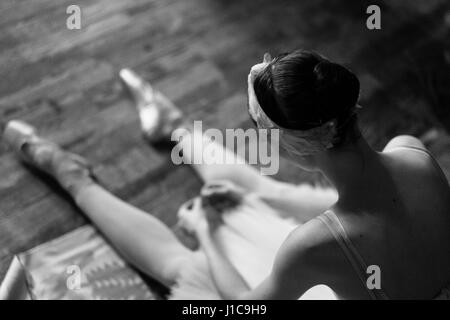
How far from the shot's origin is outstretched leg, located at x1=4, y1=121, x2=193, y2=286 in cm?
132

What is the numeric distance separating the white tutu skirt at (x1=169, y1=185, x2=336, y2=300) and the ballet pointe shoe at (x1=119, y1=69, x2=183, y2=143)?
357 mm

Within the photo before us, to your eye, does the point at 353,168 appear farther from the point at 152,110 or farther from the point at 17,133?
the point at 17,133

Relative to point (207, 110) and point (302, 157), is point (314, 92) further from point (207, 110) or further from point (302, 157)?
point (207, 110)

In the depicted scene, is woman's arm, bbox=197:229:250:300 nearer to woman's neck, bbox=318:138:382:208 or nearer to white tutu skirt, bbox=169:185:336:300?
white tutu skirt, bbox=169:185:336:300

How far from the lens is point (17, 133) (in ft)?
5.15

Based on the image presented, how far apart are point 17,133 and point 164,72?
532mm

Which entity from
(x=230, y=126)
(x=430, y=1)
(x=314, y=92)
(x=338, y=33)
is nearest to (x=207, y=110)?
(x=230, y=126)

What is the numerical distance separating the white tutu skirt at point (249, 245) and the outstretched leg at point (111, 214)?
0.14ft

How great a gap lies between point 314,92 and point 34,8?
1.36m

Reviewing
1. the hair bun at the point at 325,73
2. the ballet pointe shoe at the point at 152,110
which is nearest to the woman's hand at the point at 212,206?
the ballet pointe shoe at the point at 152,110

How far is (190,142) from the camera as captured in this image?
1.61 meters

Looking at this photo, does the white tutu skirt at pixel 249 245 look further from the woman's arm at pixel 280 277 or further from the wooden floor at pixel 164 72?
the wooden floor at pixel 164 72

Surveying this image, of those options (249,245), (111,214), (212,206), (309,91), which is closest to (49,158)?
(111,214)

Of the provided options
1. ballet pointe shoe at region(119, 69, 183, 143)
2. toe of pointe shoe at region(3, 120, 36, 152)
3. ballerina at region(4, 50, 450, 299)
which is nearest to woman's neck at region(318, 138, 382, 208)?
ballerina at region(4, 50, 450, 299)
